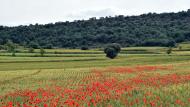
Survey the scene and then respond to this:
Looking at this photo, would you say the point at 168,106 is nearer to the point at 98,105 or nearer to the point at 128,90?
the point at 98,105

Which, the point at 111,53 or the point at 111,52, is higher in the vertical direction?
the point at 111,52

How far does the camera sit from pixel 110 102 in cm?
1697

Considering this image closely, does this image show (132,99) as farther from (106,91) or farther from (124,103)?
(106,91)

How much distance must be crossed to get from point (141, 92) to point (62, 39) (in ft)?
548

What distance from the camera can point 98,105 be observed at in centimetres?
1611

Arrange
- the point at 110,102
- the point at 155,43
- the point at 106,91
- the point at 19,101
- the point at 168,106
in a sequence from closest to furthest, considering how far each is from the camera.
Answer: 1. the point at 168,106
2. the point at 110,102
3. the point at 19,101
4. the point at 106,91
5. the point at 155,43

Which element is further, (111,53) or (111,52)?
(111,52)

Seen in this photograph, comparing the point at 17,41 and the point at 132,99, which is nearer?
the point at 132,99

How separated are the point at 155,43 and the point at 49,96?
143 metres

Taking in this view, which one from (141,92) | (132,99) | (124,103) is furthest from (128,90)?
(124,103)

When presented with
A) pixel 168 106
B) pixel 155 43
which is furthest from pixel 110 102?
pixel 155 43

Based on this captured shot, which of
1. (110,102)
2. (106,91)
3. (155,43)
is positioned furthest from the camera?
(155,43)

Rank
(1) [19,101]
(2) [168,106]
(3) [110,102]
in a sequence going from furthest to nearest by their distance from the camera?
(1) [19,101] → (3) [110,102] → (2) [168,106]

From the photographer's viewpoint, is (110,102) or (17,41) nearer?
(110,102)
